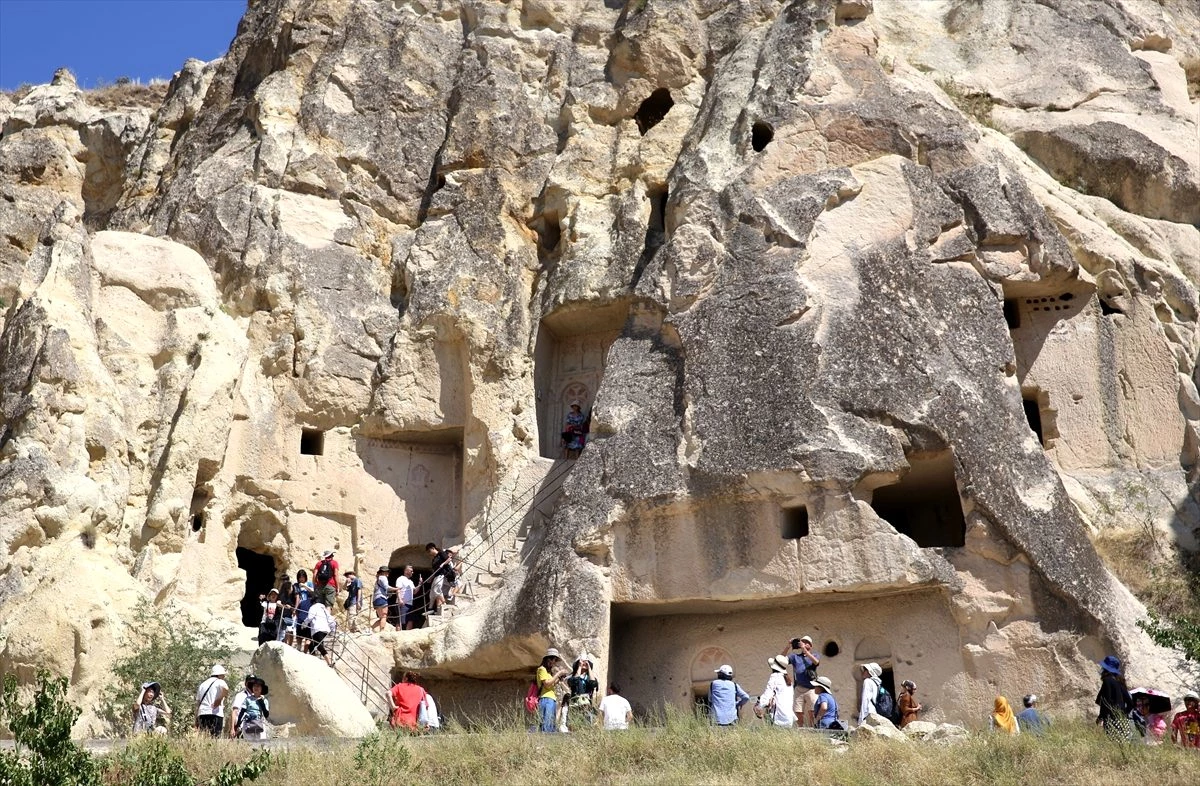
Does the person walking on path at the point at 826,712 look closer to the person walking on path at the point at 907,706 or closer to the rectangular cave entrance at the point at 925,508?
the person walking on path at the point at 907,706

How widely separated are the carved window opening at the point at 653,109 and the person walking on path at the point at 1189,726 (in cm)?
1146

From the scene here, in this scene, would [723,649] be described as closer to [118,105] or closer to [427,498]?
[427,498]

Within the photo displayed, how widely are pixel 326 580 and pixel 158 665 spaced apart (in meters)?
3.08

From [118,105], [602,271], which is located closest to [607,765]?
[602,271]

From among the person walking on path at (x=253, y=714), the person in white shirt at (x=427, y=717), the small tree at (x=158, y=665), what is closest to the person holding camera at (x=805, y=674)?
the person in white shirt at (x=427, y=717)

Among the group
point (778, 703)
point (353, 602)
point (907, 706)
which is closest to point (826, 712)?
point (778, 703)

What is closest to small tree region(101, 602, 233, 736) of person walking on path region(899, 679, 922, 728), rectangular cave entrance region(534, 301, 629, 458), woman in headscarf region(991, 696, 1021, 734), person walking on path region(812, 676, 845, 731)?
rectangular cave entrance region(534, 301, 629, 458)

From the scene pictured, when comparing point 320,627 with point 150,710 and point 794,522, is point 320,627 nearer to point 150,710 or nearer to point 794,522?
point 150,710

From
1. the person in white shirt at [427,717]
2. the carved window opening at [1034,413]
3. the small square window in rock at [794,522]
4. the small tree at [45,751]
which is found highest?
the carved window opening at [1034,413]

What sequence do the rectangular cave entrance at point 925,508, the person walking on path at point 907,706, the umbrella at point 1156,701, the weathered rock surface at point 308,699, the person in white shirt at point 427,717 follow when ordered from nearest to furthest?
the umbrella at point 1156,701
the weathered rock surface at point 308,699
the person in white shirt at point 427,717
the person walking on path at point 907,706
the rectangular cave entrance at point 925,508

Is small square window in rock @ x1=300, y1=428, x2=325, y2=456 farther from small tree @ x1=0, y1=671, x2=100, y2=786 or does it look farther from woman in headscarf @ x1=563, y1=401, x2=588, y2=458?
small tree @ x1=0, y1=671, x2=100, y2=786

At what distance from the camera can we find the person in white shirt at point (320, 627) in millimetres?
15367

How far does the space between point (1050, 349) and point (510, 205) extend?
23.5 feet

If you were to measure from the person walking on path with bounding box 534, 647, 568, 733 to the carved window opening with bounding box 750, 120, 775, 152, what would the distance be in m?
7.20
